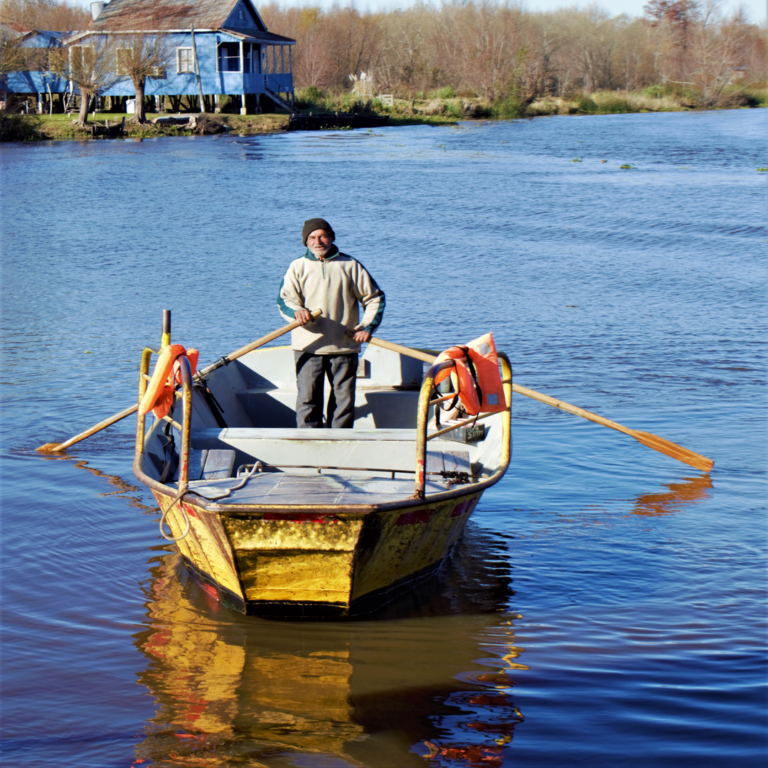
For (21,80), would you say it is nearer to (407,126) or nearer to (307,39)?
(407,126)

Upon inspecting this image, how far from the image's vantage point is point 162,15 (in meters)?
50.5

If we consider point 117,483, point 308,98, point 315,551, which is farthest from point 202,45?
point 315,551

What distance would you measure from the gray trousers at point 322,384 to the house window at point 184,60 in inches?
1820

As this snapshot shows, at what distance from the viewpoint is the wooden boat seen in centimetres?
457

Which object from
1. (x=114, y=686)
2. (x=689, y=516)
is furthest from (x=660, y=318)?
(x=114, y=686)

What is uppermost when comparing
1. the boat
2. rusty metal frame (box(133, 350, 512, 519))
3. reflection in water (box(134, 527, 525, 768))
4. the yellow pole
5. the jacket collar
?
the boat

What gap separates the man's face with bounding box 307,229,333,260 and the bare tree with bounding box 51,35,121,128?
41.8 meters

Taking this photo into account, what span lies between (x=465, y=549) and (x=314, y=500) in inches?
66.7

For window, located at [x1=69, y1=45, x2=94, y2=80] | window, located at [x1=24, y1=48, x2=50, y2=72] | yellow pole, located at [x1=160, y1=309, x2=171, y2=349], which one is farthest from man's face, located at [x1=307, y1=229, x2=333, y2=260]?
window, located at [x1=24, y1=48, x2=50, y2=72]

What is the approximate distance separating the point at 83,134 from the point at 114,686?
43.4 m

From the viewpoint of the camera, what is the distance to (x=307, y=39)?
78.8 m

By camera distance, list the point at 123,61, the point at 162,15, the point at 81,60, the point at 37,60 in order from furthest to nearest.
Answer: the point at 162,15 → the point at 37,60 → the point at 123,61 → the point at 81,60

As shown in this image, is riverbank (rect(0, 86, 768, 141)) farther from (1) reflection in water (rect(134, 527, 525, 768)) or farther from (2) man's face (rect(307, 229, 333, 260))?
(1) reflection in water (rect(134, 527, 525, 768))

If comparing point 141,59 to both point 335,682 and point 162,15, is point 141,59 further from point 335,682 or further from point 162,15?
point 335,682
